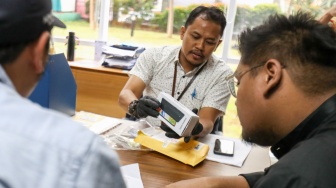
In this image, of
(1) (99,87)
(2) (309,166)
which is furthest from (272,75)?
(1) (99,87)

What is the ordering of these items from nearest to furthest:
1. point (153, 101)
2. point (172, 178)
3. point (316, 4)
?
point (172, 178)
point (153, 101)
point (316, 4)

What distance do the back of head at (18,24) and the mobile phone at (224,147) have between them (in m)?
1.04

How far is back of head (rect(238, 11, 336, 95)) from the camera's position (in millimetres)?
860

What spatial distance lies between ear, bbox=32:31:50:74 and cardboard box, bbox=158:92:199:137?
30.9 inches

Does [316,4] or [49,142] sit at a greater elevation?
[316,4]

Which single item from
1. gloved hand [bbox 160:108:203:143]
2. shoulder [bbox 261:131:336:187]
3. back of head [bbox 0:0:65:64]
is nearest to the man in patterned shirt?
gloved hand [bbox 160:108:203:143]

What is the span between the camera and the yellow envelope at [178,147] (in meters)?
1.35

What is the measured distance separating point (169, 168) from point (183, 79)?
0.87 metres

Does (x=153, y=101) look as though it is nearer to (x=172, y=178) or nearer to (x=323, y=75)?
(x=172, y=178)

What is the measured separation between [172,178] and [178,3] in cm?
235

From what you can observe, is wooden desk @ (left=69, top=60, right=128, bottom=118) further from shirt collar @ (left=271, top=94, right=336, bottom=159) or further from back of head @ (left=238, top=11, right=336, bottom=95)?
shirt collar @ (left=271, top=94, right=336, bottom=159)

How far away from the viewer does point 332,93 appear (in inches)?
34.2

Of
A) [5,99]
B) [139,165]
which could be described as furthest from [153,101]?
[5,99]

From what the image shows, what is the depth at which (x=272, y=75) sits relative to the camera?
0.90 meters
